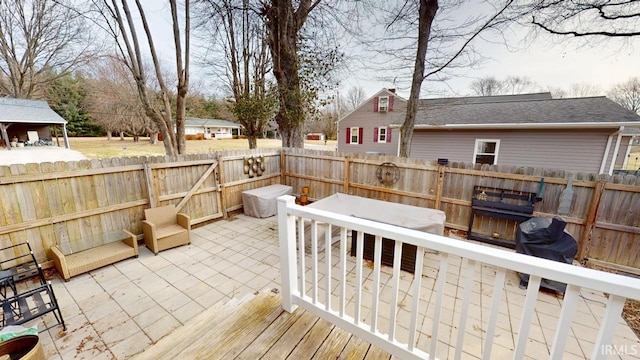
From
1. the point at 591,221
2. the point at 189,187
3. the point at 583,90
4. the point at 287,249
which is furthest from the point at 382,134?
the point at 583,90

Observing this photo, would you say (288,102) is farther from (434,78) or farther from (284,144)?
(434,78)

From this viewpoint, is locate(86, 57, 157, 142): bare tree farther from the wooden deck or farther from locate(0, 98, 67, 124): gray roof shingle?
the wooden deck

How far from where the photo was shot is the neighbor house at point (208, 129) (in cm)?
3095

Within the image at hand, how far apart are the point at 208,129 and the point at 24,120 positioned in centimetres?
2142

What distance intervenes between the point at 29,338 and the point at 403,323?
3.19m

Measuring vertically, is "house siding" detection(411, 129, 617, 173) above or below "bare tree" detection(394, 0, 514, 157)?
below

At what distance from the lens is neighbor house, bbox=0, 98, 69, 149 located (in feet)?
43.9

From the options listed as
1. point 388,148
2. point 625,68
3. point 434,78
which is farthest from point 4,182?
point 388,148

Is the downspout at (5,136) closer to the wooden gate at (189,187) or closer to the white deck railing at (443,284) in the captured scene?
the wooden gate at (189,187)

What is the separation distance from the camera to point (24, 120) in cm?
1386


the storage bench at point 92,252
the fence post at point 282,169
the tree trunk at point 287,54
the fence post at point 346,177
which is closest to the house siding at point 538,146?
the fence post at point 346,177

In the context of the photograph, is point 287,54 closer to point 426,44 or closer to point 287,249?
point 426,44

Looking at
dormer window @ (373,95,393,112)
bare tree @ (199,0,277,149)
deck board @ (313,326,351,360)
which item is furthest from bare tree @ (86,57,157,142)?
deck board @ (313,326,351,360)

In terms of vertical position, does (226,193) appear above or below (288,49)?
below
